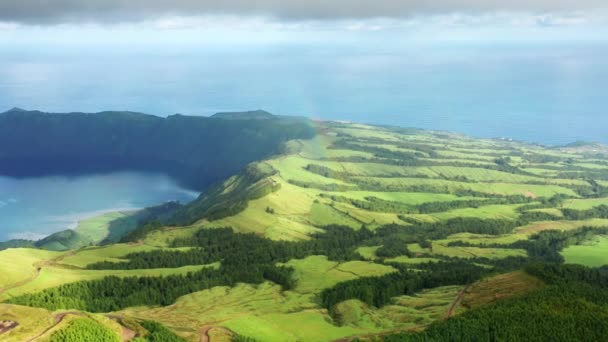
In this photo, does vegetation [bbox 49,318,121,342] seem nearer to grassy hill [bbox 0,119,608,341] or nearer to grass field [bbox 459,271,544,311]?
grassy hill [bbox 0,119,608,341]

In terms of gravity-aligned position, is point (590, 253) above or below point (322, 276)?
below

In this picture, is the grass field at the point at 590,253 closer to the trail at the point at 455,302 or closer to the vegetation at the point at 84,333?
the trail at the point at 455,302

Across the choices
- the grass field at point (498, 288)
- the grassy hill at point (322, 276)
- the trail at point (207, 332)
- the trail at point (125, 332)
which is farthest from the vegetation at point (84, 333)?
the grass field at point (498, 288)

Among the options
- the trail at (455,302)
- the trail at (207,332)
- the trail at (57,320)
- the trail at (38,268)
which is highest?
the trail at (57,320)

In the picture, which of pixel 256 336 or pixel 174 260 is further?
pixel 174 260

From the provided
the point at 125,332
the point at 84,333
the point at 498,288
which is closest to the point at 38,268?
the point at 125,332

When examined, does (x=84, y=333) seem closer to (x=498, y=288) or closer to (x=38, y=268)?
(x=38, y=268)

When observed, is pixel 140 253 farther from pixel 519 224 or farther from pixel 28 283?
pixel 519 224

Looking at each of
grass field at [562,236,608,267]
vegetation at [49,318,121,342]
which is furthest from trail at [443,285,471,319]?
vegetation at [49,318,121,342]

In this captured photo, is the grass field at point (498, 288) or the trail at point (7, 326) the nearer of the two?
the trail at point (7, 326)

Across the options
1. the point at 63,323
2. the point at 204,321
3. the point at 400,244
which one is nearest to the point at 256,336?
the point at 204,321

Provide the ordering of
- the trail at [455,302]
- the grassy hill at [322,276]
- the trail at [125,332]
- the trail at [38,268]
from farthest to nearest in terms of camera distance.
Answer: the trail at [38,268]
the trail at [455,302]
the grassy hill at [322,276]
the trail at [125,332]
